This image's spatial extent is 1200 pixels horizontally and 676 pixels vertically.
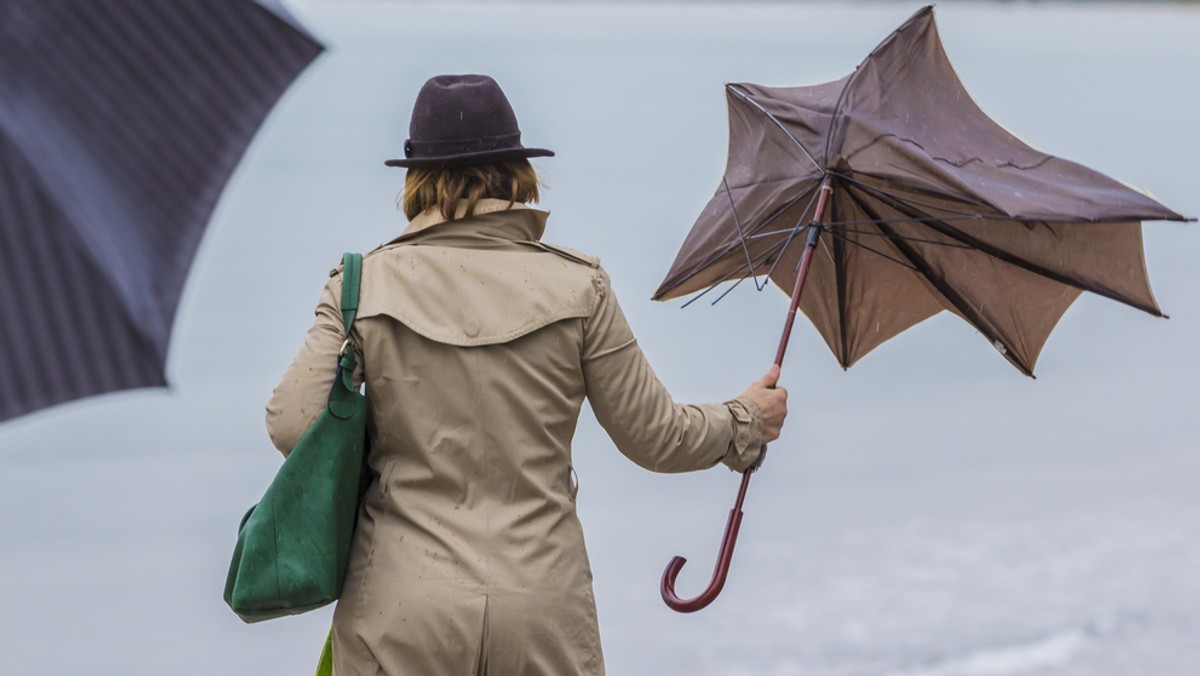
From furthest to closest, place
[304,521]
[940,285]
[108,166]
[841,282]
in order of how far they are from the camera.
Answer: [841,282], [940,285], [304,521], [108,166]

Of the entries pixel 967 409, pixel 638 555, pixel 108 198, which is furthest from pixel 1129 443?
pixel 108 198

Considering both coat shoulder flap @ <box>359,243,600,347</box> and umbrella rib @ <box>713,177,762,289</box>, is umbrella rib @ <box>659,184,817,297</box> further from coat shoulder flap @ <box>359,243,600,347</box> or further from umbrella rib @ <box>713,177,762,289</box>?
coat shoulder flap @ <box>359,243,600,347</box>

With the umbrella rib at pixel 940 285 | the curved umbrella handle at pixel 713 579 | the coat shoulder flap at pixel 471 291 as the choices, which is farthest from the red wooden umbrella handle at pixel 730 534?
the coat shoulder flap at pixel 471 291

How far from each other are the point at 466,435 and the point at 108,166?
0.68 m

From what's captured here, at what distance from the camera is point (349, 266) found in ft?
9.15

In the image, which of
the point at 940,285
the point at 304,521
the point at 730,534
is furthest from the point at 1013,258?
the point at 304,521

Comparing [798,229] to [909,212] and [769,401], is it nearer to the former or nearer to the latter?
[909,212]

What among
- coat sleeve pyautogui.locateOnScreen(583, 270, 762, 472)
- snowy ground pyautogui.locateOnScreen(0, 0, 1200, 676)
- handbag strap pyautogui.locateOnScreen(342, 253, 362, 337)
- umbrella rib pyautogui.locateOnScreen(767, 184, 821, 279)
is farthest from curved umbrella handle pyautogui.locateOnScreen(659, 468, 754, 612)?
snowy ground pyautogui.locateOnScreen(0, 0, 1200, 676)

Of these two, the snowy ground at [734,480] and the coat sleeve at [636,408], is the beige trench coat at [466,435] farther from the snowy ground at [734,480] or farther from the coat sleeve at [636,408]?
the snowy ground at [734,480]

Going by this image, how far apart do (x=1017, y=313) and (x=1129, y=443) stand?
412cm

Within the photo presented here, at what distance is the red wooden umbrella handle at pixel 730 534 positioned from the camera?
3.08 meters

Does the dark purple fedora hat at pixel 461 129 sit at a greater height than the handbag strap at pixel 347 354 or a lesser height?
greater

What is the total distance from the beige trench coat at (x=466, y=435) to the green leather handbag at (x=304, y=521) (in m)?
0.04

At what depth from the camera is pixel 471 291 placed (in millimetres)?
2799
